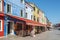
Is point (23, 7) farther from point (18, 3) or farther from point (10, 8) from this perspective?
point (10, 8)

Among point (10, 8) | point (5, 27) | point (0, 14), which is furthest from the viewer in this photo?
point (10, 8)

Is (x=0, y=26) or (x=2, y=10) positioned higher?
(x=2, y=10)

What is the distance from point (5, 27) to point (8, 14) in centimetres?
226

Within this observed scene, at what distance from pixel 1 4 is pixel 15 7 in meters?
6.25

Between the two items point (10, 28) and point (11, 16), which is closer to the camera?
point (11, 16)

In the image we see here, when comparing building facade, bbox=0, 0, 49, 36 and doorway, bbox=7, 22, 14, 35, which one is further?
doorway, bbox=7, 22, 14, 35

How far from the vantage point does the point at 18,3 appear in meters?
33.8

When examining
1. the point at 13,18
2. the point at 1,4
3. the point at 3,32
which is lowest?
the point at 3,32

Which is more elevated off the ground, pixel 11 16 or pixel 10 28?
pixel 11 16

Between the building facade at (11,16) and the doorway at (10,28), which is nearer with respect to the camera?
the building facade at (11,16)

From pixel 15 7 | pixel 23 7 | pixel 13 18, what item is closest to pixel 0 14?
pixel 13 18

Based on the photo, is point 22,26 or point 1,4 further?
point 22,26

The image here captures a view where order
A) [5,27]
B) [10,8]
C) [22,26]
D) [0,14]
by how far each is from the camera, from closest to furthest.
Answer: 1. [0,14]
2. [5,27]
3. [10,8]
4. [22,26]

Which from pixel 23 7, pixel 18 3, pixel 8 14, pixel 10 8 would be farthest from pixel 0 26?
pixel 23 7
